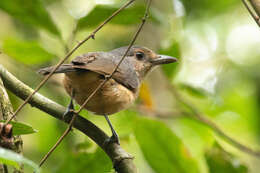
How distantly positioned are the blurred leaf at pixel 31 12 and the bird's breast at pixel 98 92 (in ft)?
1.50

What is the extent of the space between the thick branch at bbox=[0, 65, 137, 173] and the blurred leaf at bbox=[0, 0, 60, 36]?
2.32 feet

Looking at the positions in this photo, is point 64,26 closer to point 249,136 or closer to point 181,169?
point 249,136

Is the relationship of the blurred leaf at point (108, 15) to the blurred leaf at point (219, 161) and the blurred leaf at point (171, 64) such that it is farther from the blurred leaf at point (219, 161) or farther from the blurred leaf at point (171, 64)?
the blurred leaf at point (219, 161)

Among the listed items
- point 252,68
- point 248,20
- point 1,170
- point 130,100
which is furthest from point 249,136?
point 1,170

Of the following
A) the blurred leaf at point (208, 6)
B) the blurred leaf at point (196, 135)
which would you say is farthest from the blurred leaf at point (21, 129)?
the blurred leaf at point (208, 6)

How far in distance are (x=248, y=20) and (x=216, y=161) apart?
13.8 ft

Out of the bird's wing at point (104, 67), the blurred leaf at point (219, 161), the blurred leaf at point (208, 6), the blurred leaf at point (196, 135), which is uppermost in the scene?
the blurred leaf at point (208, 6)

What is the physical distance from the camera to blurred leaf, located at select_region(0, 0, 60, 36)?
318cm

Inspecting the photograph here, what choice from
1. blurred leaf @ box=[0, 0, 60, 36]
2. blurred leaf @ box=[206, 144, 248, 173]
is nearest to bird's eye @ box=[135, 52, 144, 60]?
blurred leaf @ box=[0, 0, 60, 36]

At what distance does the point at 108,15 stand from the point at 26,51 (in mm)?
738

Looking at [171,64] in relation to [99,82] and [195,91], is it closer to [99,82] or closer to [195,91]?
[195,91]

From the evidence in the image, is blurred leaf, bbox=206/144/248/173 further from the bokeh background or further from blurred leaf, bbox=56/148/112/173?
blurred leaf, bbox=56/148/112/173

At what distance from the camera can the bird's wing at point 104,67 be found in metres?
3.05

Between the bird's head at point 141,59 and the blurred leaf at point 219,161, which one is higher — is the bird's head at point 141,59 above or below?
above
